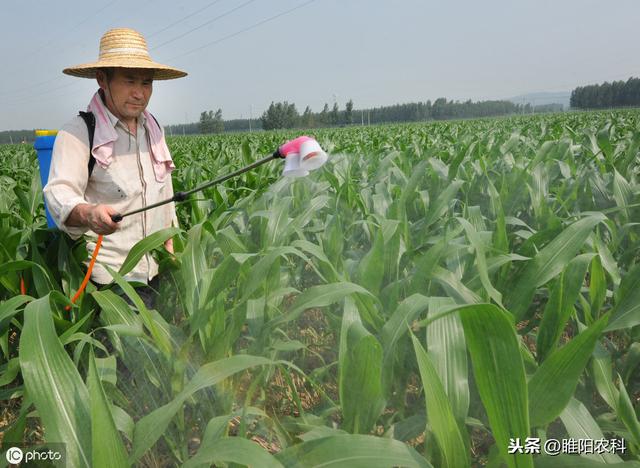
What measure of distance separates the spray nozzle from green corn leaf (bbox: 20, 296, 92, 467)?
0.54m

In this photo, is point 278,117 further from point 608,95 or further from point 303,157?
point 303,157

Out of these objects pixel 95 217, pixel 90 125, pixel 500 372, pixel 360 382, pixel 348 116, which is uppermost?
pixel 348 116

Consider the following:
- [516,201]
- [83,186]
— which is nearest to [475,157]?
[516,201]

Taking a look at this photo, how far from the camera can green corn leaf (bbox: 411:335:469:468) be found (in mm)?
647

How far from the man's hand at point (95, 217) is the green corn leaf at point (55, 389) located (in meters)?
0.60

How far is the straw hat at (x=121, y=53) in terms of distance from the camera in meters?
1.46

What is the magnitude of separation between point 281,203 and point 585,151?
229 cm

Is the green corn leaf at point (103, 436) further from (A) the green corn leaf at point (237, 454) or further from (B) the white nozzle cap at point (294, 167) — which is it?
(B) the white nozzle cap at point (294, 167)

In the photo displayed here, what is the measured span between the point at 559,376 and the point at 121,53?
4.78 feet

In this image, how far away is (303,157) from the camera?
3.42 ft

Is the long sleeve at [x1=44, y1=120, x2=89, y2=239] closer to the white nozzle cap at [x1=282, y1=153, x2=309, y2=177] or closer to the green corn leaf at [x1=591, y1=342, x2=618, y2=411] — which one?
the white nozzle cap at [x1=282, y1=153, x2=309, y2=177]

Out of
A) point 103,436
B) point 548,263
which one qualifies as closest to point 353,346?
point 103,436

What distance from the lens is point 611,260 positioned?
51.8 inches

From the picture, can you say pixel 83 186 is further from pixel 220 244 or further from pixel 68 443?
pixel 68 443
